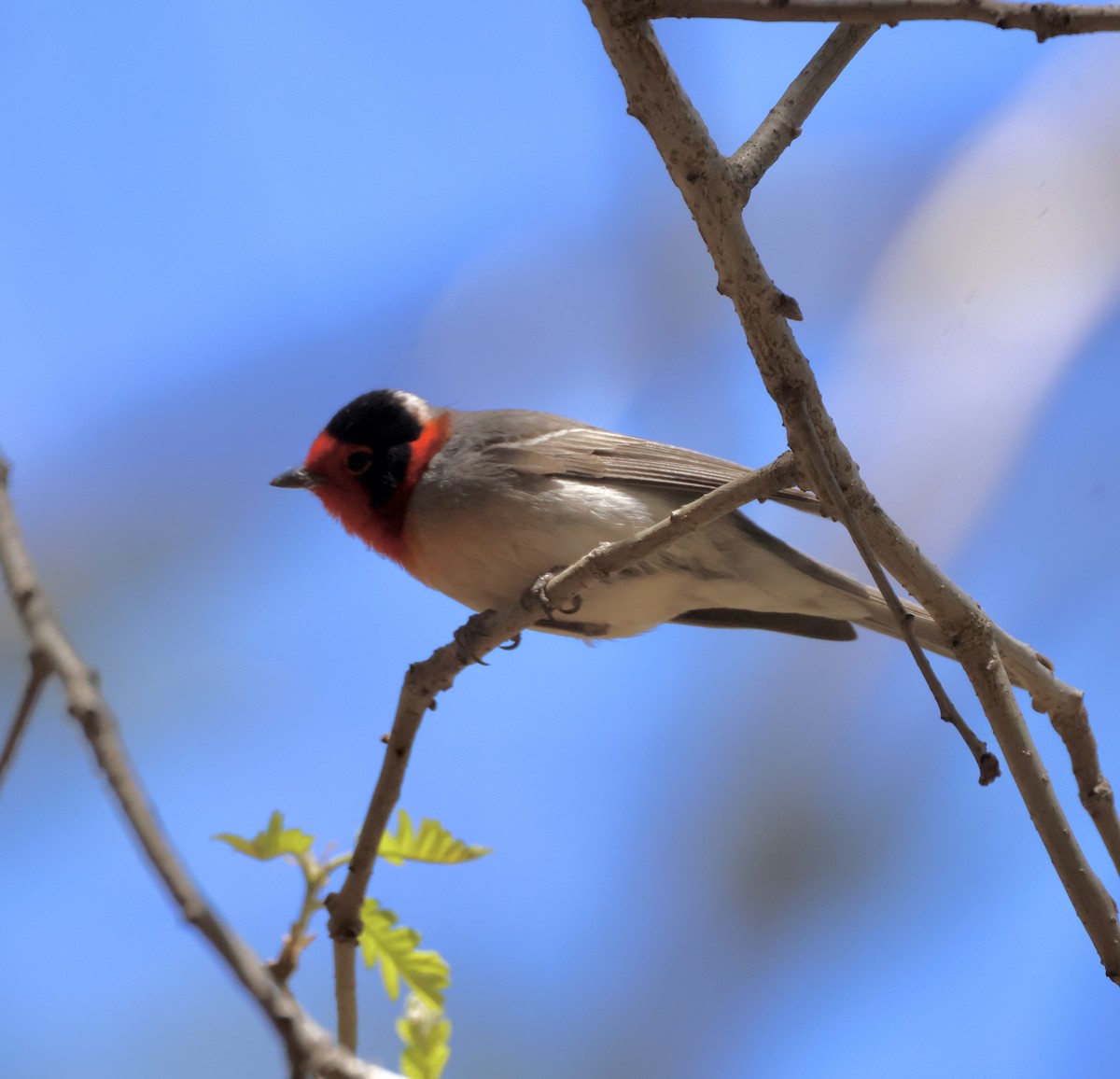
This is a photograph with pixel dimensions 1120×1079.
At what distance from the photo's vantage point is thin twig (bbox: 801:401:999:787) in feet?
7.28

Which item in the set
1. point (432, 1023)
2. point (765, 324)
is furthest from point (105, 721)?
point (765, 324)

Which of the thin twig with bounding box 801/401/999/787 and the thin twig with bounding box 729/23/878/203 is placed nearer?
the thin twig with bounding box 801/401/999/787

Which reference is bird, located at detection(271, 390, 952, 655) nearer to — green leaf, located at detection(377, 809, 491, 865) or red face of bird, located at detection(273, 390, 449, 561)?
red face of bird, located at detection(273, 390, 449, 561)

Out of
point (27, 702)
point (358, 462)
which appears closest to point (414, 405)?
point (358, 462)

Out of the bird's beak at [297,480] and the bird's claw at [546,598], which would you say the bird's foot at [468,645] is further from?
the bird's beak at [297,480]

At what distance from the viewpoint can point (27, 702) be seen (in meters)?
1.53

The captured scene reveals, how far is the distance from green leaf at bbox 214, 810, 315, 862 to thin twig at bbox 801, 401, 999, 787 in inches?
48.9

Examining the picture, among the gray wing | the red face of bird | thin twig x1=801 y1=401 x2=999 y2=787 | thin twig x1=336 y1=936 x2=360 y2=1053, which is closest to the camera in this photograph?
thin twig x1=801 y1=401 x2=999 y2=787

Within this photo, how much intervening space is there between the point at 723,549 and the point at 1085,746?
1804 mm

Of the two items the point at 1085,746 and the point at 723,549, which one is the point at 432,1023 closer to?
the point at 1085,746

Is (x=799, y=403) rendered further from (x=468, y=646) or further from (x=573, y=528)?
(x=573, y=528)

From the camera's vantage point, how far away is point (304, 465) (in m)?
5.16

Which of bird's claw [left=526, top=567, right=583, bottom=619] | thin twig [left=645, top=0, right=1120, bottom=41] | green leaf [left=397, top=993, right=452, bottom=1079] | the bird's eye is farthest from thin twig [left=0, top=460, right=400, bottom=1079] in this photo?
the bird's eye

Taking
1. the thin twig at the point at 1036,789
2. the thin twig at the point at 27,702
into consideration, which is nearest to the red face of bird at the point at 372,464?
the thin twig at the point at 1036,789
